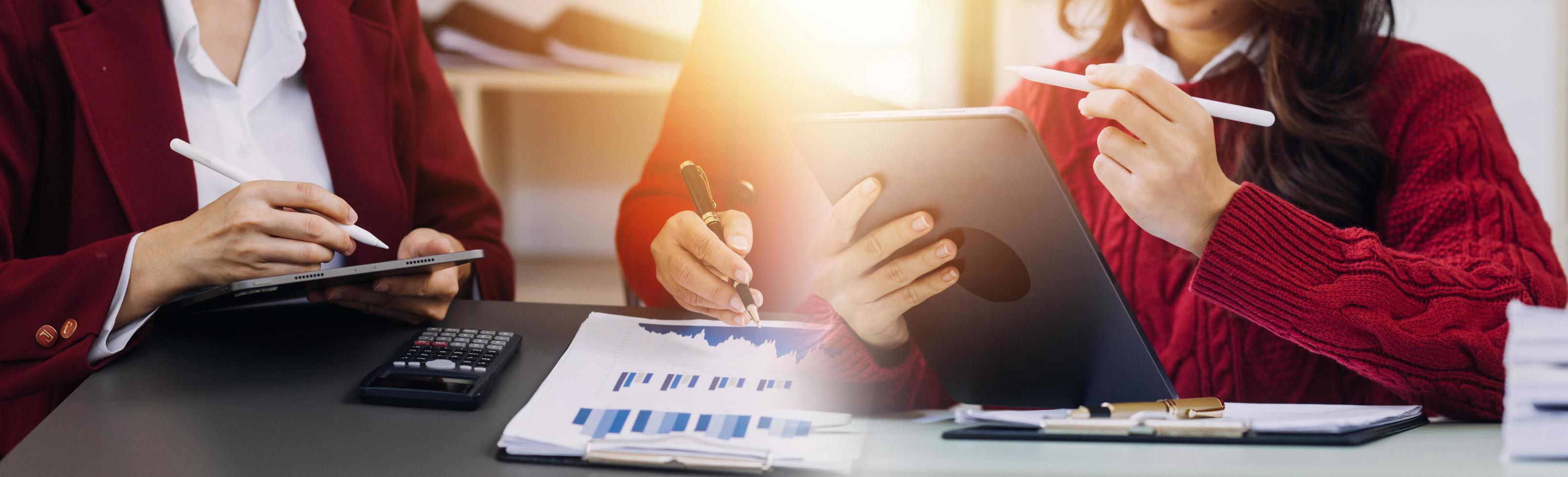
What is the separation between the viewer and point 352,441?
0.56 metres

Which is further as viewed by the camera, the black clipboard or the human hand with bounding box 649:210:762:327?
the human hand with bounding box 649:210:762:327

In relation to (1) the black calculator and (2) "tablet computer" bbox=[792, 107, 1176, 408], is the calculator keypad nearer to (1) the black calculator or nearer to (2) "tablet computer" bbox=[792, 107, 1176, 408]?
(1) the black calculator

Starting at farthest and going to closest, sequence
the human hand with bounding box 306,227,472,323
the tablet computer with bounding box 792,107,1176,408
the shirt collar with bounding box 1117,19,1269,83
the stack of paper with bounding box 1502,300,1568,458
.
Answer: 1. the shirt collar with bounding box 1117,19,1269,83
2. the human hand with bounding box 306,227,472,323
3. the tablet computer with bounding box 792,107,1176,408
4. the stack of paper with bounding box 1502,300,1568,458

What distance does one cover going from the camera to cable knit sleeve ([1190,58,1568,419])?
641mm

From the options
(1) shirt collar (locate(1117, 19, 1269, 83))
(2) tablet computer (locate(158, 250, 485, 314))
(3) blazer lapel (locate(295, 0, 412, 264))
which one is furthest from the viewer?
(3) blazer lapel (locate(295, 0, 412, 264))

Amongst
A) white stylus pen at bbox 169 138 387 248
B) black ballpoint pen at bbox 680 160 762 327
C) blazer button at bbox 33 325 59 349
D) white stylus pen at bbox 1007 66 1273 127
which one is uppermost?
white stylus pen at bbox 1007 66 1273 127

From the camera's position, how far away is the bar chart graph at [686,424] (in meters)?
0.55

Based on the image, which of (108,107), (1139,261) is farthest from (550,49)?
(1139,261)

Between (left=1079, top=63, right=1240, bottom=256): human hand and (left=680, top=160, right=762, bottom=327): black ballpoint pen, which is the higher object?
(left=1079, top=63, right=1240, bottom=256): human hand

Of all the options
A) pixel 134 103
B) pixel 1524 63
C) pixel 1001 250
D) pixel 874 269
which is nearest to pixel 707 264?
pixel 874 269

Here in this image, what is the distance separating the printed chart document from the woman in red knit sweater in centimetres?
6

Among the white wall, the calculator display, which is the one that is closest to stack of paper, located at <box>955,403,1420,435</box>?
the calculator display

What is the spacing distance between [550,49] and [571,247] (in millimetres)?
469

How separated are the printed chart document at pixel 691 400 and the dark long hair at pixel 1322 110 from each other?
49 cm
